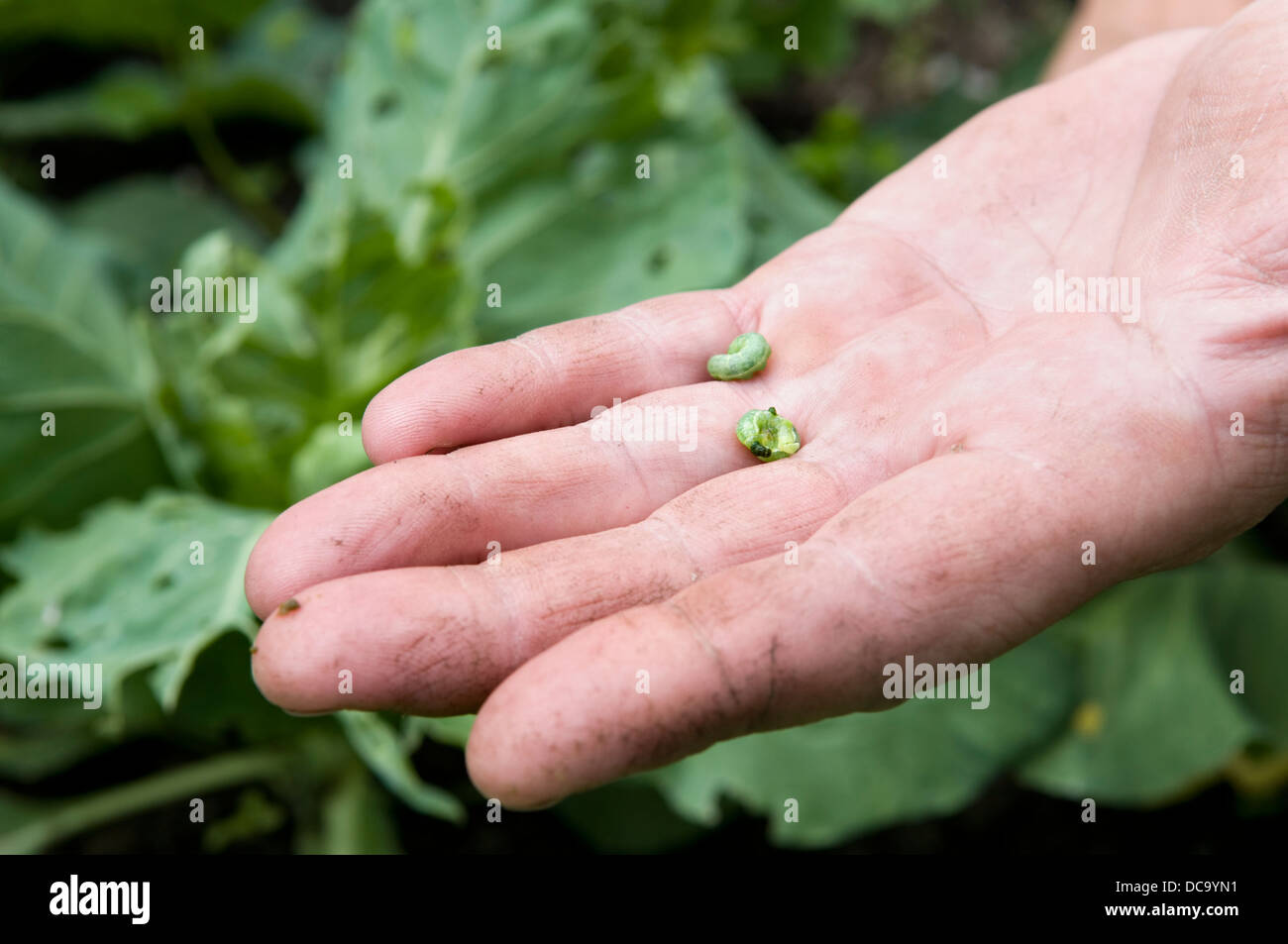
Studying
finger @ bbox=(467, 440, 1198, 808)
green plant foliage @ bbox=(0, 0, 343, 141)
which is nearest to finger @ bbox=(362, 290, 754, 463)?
finger @ bbox=(467, 440, 1198, 808)

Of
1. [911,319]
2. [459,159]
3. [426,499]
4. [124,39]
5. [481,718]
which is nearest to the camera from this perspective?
[481,718]

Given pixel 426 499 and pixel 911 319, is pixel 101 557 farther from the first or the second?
pixel 911 319

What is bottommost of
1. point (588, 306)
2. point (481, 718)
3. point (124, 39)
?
point (481, 718)

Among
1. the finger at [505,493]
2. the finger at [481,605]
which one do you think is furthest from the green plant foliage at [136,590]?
the finger at [481,605]

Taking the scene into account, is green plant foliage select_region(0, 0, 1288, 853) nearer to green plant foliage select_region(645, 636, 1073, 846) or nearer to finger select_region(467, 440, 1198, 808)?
green plant foliage select_region(645, 636, 1073, 846)

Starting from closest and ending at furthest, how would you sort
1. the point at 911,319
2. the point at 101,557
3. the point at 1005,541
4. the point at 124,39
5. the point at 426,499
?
1. the point at 1005,541
2. the point at 426,499
3. the point at 911,319
4. the point at 101,557
5. the point at 124,39

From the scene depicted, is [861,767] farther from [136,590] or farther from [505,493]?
[136,590]

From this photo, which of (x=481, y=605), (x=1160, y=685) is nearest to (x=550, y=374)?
(x=481, y=605)
